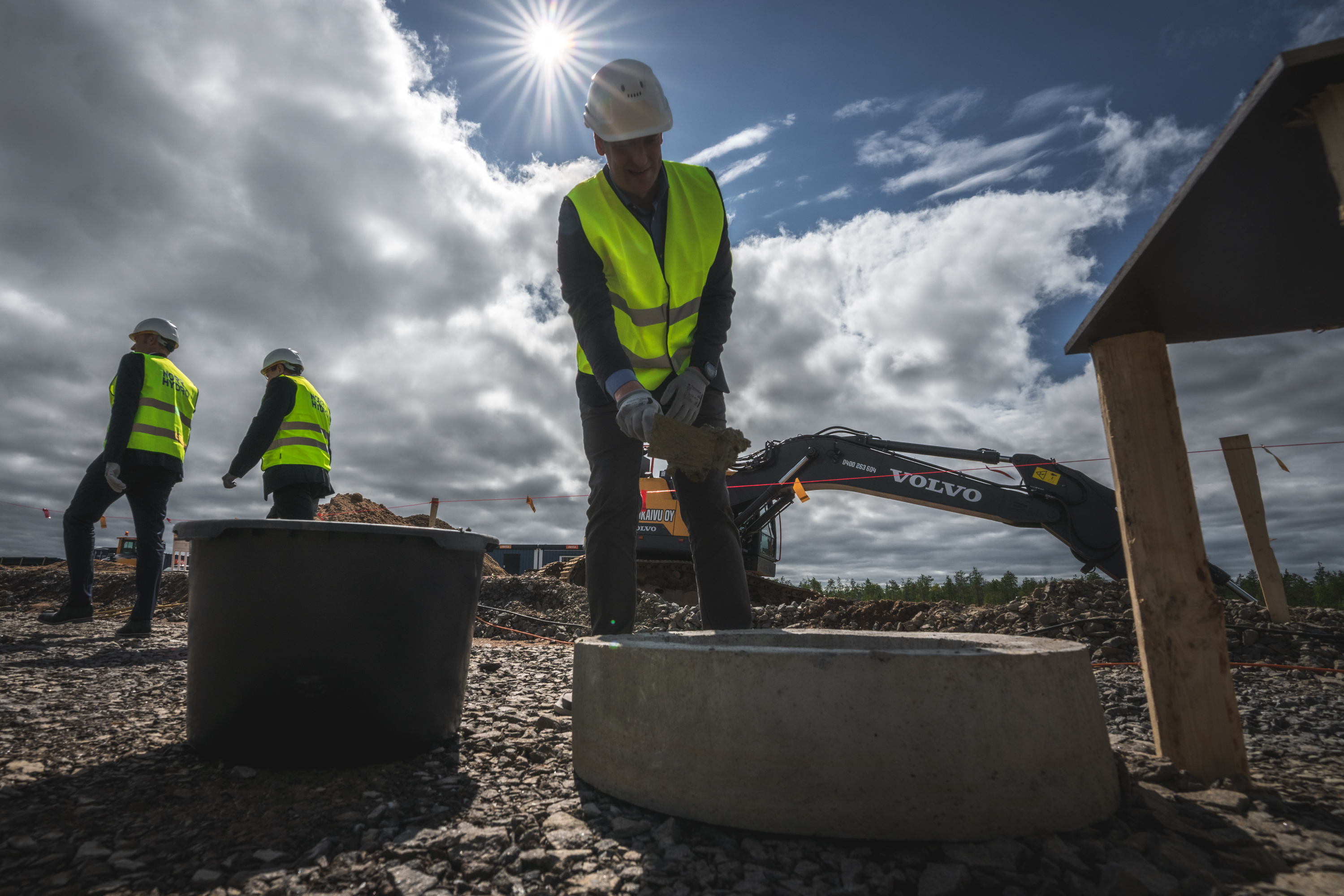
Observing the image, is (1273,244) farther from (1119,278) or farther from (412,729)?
(412,729)

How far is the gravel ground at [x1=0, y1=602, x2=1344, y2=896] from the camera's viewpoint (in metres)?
1.25

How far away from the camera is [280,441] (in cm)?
462

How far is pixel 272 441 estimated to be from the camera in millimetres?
4613

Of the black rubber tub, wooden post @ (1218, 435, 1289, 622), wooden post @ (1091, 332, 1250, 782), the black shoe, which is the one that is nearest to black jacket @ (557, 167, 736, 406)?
the black rubber tub

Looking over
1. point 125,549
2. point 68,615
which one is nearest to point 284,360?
point 68,615

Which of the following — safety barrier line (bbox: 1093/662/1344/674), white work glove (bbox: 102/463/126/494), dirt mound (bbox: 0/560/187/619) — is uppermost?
white work glove (bbox: 102/463/126/494)

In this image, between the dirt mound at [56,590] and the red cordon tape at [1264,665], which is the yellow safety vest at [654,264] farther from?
the dirt mound at [56,590]

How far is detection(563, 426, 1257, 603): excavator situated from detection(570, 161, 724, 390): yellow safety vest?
4.10 metres

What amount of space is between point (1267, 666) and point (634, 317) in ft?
13.9

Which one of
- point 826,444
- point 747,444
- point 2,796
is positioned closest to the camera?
point 2,796

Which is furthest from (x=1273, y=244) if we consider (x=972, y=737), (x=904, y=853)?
(x=904, y=853)

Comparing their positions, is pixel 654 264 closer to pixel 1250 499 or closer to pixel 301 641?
pixel 301 641

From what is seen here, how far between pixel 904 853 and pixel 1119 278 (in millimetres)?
1458

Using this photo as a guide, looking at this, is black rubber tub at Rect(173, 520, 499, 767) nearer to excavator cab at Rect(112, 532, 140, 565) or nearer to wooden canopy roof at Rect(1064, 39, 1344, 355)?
wooden canopy roof at Rect(1064, 39, 1344, 355)
